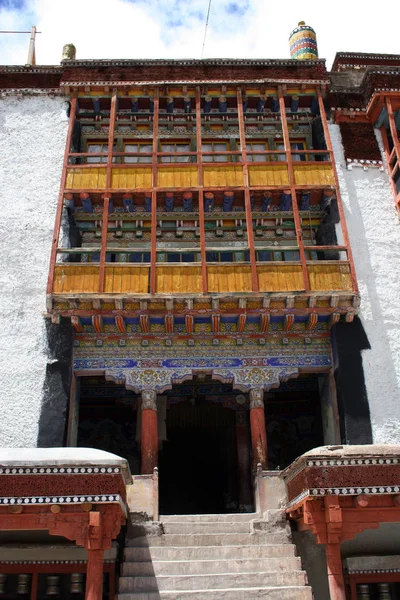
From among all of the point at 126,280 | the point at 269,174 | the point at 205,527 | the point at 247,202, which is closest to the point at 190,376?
the point at 126,280

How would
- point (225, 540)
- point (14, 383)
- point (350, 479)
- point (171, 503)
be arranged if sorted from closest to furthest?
point (350, 479) → point (225, 540) → point (14, 383) → point (171, 503)

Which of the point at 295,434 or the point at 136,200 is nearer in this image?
the point at 136,200

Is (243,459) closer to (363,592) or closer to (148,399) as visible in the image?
(148,399)

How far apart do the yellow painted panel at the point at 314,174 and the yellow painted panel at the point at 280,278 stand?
217 cm

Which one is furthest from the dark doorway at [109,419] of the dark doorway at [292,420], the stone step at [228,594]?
the stone step at [228,594]

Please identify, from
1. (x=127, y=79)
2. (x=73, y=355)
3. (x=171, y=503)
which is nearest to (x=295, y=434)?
(x=171, y=503)

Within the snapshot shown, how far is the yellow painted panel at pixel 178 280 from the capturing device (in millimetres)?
11633

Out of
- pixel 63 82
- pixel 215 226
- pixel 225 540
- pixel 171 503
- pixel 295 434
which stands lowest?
pixel 225 540

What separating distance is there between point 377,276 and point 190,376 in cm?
435

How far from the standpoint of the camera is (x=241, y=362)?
1198cm

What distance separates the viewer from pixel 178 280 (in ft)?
38.5

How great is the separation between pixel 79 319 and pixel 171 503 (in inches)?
234

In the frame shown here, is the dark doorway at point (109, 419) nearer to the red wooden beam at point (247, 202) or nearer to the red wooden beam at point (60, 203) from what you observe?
the red wooden beam at point (60, 203)

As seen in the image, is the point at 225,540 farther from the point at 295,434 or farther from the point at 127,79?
the point at 127,79
